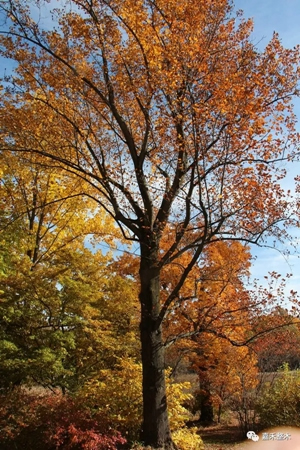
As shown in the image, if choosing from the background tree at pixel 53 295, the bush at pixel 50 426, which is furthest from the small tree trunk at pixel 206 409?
the bush at pixel 50 426

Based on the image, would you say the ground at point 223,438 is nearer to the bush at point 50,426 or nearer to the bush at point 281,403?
the bush at point 281,403

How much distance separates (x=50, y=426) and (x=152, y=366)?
1.85 meters

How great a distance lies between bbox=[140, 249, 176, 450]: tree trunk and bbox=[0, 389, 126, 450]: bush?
51 cm

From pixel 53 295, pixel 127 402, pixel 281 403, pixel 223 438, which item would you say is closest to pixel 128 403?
pixel 127 402

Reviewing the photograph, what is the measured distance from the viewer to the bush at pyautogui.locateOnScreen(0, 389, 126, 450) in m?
5.25

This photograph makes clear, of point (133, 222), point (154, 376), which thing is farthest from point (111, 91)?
point (154, 376)

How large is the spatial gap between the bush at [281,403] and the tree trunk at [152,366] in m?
5.62

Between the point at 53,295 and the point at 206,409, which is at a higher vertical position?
the point at 53,295

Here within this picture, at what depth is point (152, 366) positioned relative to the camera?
5.80 m

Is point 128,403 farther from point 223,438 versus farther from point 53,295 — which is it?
point 223,438

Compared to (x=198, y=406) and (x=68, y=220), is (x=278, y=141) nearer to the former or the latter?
(x=68, y=220)

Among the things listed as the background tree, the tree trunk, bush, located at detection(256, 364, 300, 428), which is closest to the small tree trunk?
bush, located at detection(256, 364, 300, 428)

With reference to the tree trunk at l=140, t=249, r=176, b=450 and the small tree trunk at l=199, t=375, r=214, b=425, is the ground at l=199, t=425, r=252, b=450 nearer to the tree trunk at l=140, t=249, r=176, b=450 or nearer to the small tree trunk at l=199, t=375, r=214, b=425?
the small tree trunk at l=199, t=375, r=214, b=425

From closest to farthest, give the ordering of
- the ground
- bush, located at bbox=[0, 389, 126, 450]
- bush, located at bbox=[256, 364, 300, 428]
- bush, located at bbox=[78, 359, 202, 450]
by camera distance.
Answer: bush, located at bbox=[0, 389, 126, 450]
bush, located at bbox=[78, 359, 202, 450]
bush, located at bbox=[256, 364, 300, 428]
the ground
